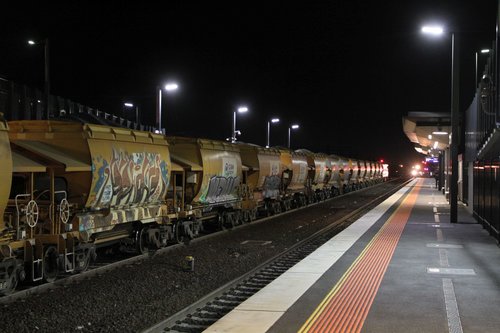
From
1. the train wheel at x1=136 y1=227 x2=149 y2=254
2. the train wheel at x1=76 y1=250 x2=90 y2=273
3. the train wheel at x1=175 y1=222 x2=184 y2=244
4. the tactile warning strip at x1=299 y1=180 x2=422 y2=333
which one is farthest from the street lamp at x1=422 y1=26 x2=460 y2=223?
the train wheel at x1=76 y1=250 x2=90 y2=273

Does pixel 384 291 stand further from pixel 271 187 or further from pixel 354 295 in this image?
pixel 271 187

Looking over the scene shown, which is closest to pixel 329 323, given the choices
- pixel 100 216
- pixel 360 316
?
pixel 360 316

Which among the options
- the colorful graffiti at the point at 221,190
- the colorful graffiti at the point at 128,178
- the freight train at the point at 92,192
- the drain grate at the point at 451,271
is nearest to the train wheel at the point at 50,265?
the freight train at the point at 92,192

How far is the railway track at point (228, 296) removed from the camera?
7809mm

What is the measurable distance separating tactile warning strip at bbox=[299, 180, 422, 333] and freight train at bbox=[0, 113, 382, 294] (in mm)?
5266

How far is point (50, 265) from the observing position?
35.3ft

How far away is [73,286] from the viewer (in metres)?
10.5

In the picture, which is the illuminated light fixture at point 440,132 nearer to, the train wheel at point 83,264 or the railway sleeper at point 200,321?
the train wheel at point 83,264

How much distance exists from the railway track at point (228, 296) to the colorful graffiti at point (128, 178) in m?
3.52

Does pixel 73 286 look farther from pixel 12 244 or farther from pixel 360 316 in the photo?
pixel 360 316

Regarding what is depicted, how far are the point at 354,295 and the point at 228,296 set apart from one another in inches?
87.4

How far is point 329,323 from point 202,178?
34.2 feet

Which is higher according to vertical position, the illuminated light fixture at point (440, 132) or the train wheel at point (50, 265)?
Answer: the illuminated light fixture at point (440, 132)

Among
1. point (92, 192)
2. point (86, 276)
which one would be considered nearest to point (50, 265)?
point (86, 276)
